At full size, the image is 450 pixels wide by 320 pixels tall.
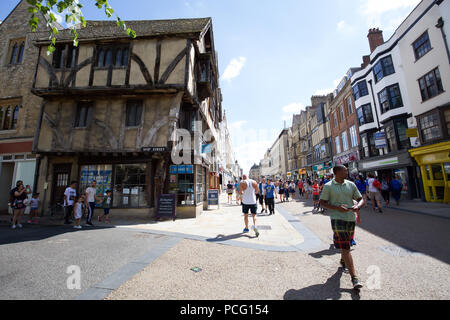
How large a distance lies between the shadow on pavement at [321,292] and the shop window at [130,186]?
895 cm

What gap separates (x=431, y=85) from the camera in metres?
13.0

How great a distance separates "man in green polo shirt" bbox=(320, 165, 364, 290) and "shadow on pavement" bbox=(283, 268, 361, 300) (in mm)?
298

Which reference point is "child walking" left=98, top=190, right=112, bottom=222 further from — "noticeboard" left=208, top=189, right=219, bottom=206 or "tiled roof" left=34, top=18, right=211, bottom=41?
"tiled roof" left=34, top=18, right=211, bottom=41

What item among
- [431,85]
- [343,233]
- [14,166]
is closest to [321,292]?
[343,233]

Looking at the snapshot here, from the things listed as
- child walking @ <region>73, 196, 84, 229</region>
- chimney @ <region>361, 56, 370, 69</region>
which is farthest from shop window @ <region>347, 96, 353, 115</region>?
child walking @ <region>73, 196, 84, 229</region>

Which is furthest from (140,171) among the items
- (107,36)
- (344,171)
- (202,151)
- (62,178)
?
(344,171)

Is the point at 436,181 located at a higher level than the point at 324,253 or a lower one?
higher

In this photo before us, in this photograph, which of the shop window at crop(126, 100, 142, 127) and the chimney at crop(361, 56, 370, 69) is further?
the chimney at crop(361, 56, 370, 69)

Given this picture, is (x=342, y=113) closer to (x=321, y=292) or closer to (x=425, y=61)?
(x=425, y=61)

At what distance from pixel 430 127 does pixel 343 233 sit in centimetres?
1519

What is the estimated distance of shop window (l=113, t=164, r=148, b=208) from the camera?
10.3m

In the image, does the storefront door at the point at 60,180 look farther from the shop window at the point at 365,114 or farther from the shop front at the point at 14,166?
the shop window at the point at 365,114

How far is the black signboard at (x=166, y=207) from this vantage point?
9312mm
